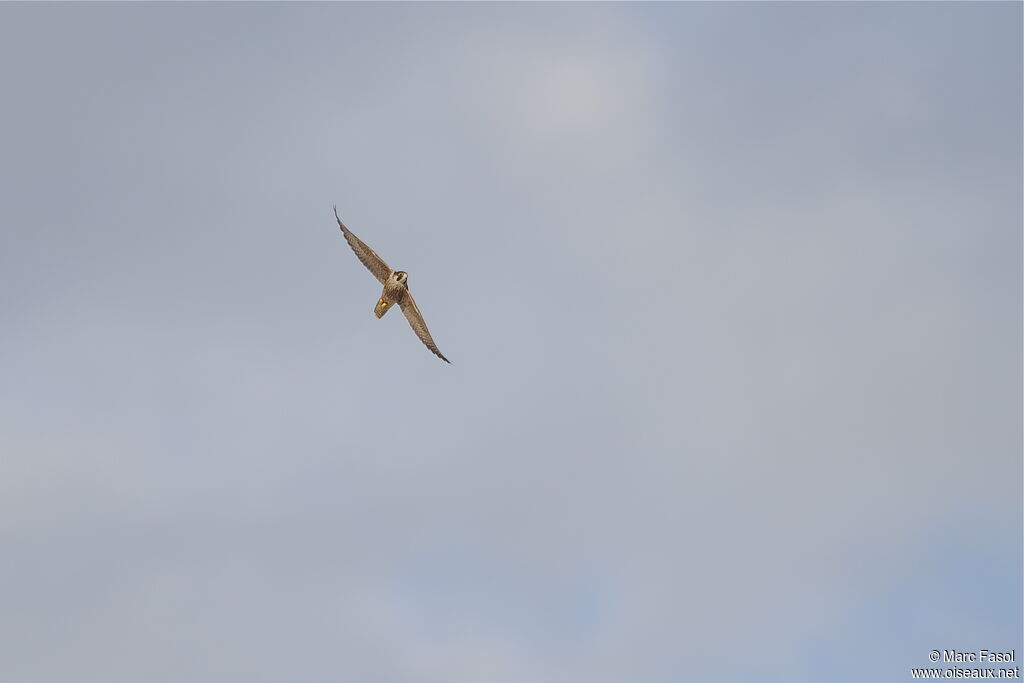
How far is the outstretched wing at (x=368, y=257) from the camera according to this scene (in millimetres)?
105875

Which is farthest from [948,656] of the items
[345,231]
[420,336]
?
[345,231]

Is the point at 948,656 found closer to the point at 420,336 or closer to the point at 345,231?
the point at 420,336

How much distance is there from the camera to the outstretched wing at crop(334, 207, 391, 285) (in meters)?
106

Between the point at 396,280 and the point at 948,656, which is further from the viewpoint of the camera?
the point at 948,656

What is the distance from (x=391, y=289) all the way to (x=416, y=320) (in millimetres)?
→ 3503

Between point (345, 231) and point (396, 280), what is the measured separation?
5312 mm

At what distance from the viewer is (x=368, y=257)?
10638 cm

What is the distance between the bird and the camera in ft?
345

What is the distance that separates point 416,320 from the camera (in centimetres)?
10762

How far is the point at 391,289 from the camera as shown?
10538cm

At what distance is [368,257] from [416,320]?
18.7ft

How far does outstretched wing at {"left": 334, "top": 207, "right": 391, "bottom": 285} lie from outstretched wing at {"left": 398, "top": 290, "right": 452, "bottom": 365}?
85.9 inches

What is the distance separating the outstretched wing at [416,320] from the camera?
10681 cm

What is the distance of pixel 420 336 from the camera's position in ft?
354
